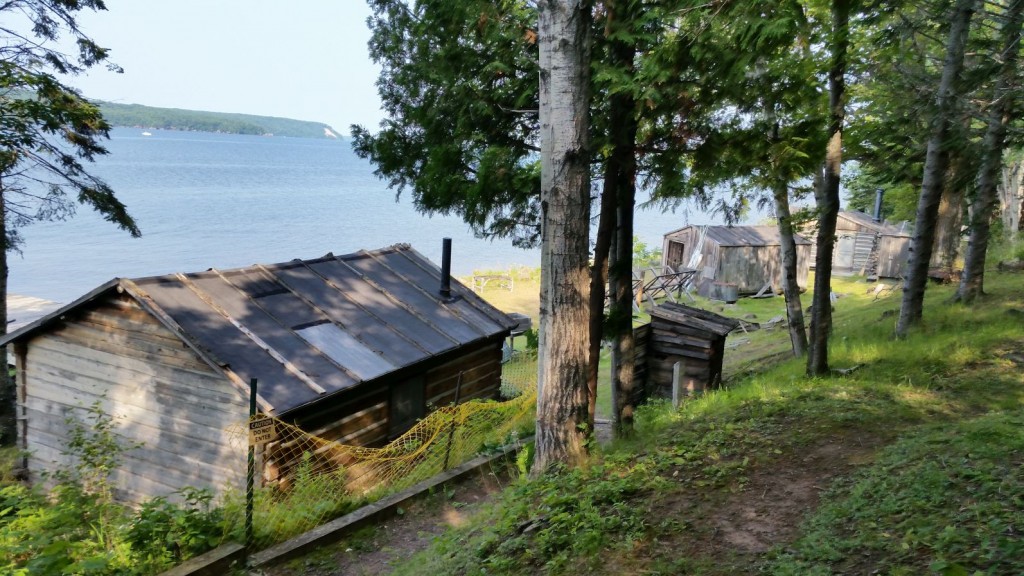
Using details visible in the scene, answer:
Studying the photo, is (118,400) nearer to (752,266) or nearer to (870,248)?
(752,266)

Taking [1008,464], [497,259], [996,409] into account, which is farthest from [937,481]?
[497,259]

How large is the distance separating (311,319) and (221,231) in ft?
221

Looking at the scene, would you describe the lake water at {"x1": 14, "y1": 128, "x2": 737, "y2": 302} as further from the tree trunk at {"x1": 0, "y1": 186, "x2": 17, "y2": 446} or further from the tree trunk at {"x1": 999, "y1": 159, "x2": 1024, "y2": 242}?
the tree trunk at {"x1": 999, "y1": 159, "x2": 1024, "y2": 242}

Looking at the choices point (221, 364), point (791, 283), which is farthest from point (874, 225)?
point (221, 364)

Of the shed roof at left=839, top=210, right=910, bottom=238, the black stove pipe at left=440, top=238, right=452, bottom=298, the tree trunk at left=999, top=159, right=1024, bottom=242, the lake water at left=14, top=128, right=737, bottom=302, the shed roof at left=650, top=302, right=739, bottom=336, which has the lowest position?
the lake water at left=14, top=128, right=737, bottom=302

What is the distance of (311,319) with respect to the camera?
1321 centimetres

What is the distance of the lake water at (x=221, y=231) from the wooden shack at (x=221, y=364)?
1263 cm

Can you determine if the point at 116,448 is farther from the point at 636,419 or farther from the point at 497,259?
the point at 497,259

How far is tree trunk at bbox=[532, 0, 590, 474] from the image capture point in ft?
23.1

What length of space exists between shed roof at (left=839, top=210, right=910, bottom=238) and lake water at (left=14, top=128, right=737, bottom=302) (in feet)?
35.5

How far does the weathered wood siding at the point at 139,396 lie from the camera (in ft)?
36.9

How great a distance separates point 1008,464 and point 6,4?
19.8 m

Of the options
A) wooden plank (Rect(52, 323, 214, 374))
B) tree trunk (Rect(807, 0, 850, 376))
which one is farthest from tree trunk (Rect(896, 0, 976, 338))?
wooden plank (Rect(52, 323, 214, 374))

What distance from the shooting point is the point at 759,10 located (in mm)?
8070
